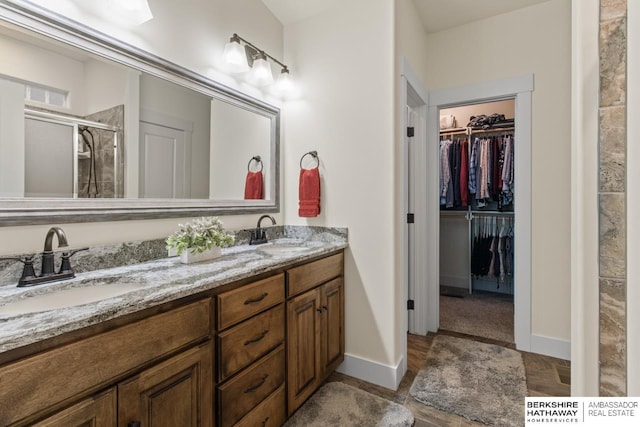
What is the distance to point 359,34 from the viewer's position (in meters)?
2.08

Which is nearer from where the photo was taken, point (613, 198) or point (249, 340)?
point (613, 198)

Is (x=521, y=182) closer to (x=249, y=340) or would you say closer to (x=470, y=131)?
(x=470, y=131)

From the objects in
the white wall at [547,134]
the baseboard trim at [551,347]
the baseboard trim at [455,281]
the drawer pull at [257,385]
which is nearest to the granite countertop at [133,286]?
the drawer pull at [257,385]

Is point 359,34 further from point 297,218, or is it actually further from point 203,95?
point 297,218

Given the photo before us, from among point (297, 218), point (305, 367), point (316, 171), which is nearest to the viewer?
point (305, 367)

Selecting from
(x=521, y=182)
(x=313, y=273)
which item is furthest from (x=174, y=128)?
(x=521, y=182)

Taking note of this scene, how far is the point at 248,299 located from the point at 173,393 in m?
0.42

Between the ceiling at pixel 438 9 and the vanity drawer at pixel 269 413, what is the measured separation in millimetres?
2500

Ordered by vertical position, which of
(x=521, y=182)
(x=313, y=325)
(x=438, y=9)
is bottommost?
(x=313, y=325)

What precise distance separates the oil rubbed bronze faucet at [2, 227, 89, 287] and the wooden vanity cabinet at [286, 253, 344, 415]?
924 mm

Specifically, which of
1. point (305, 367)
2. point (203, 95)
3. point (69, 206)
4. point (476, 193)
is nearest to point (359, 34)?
point (203, 95)

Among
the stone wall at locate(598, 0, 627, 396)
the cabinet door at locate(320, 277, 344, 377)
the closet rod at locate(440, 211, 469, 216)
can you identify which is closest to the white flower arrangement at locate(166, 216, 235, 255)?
the cabinet door at locate(320, 277, 344, 377)

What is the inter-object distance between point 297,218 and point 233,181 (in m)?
0.59

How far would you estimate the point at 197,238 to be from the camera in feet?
4.89
